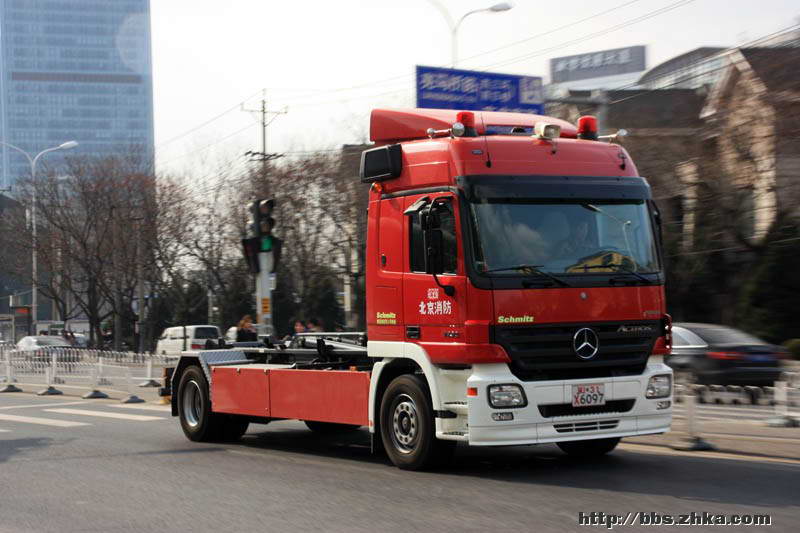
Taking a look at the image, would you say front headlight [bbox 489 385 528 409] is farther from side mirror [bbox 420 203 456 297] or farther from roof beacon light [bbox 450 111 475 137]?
roof beacon light [bbox 450 111 475 137]

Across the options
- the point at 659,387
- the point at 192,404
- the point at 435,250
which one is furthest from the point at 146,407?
the point at 659,387

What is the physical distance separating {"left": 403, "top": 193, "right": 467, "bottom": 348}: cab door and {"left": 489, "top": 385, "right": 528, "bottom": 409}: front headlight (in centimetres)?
55

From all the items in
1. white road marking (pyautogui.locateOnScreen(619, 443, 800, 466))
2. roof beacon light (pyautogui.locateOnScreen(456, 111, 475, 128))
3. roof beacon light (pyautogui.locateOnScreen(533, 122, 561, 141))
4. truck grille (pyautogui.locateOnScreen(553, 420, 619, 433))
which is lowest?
white road marking (pyautogui.locateOnScreen(619, 443, 800, 466))

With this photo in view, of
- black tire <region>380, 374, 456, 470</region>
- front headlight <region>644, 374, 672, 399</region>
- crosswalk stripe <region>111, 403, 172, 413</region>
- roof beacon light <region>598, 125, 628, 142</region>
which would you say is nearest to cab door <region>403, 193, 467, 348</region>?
black tire <region>380, 374, 456, 470</region>

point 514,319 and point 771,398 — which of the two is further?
point 771,398

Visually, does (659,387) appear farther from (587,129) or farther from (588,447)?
(587,129)

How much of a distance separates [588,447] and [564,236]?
2.56 m

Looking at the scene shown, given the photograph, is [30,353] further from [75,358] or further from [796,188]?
[796,188]

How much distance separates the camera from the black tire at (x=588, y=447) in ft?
33.4

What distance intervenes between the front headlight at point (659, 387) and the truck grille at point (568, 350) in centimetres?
16

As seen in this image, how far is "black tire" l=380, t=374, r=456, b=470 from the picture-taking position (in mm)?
9109

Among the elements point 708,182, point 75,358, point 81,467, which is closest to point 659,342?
point 81,467

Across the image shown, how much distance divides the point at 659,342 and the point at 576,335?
40.5 inches

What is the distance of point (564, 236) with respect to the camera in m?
9.04
